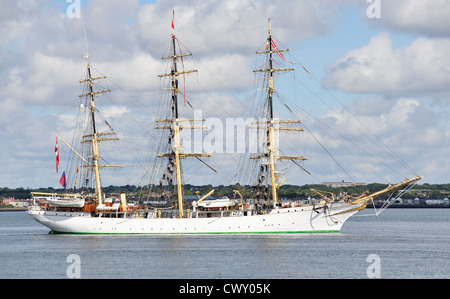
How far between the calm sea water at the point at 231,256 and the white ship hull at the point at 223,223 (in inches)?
88.4

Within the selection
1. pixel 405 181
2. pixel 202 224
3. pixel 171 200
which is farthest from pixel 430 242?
pixel 171 200

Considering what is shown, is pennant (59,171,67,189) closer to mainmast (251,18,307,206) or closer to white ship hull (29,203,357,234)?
white ship hull (29,203,357,234)

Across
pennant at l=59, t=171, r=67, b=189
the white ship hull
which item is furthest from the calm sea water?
pennant at l=59, t=171, r=67, b=189

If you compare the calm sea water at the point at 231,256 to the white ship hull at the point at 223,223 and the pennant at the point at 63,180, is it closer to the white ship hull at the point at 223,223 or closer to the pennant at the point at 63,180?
the white ship hull at the point at 223,223

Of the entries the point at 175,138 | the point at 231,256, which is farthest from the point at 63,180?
the point at 231,256

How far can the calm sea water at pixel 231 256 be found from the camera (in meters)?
63.2

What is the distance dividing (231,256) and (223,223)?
2640 cm

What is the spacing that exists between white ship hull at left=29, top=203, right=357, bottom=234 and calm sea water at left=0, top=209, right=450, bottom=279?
7.36ft

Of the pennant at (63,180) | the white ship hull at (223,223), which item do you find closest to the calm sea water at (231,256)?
the white ship hull at (223,223)

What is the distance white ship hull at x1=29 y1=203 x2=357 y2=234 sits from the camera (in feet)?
318

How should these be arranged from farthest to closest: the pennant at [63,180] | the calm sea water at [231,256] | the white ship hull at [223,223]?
the pennant at [63,180], the white ship hull at [223,223], the calm sea water at [231,256]

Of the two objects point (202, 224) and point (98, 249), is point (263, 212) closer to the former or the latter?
point (202, 224)

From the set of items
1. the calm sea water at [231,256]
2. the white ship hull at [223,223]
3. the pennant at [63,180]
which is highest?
the pennant at [63,180]

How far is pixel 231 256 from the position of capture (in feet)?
240
